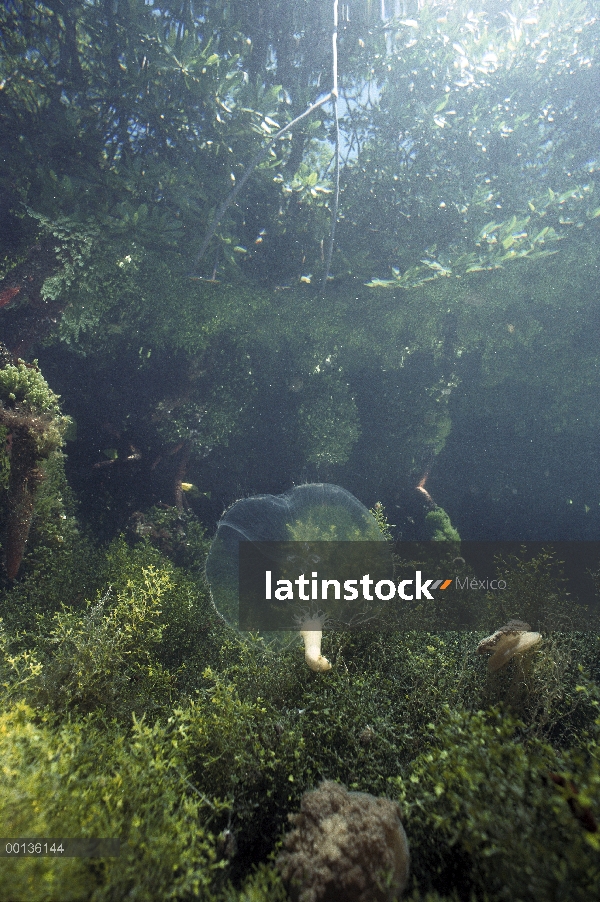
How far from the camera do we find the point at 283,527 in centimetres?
536

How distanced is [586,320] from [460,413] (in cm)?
374

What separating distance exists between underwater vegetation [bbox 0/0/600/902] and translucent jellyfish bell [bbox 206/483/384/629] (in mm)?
47

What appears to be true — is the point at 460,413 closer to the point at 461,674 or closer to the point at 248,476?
the point at 248,476

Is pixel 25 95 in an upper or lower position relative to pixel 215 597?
upper

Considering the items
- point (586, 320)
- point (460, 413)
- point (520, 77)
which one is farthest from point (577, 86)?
point (460, 413)

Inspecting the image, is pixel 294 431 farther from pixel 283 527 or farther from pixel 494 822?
pixel 494 822

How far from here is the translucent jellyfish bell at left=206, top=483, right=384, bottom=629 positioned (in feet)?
17.4

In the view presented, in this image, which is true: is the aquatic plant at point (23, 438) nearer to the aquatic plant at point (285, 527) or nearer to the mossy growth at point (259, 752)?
the mossy growth at point (259, 752)

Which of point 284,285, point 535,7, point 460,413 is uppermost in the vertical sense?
point 535,7

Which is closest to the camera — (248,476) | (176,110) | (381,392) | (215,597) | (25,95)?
(215,597)

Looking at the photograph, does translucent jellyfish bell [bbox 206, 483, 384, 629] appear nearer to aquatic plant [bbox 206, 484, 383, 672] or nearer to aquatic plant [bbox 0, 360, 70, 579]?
aquatic plant [bbox 206, 484, 383, 672]

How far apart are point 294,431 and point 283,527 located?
4.77 metres

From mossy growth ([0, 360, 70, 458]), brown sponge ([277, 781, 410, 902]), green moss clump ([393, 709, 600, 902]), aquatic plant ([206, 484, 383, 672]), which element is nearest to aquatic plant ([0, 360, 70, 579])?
mossy growth ([0, 360, 70, 458])

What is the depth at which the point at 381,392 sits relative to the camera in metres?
10.5
